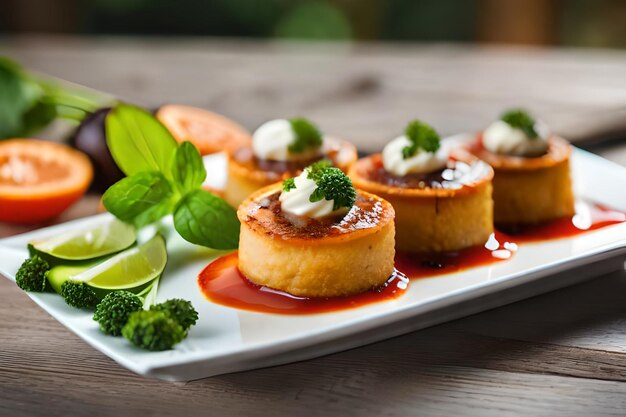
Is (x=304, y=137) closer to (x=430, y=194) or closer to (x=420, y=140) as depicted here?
(x=420, y=140)

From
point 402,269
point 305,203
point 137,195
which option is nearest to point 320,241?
point 305,203

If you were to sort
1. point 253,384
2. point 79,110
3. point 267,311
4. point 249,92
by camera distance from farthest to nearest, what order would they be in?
point 249,92 → point 79,110 → point 267,311 → point 253,384

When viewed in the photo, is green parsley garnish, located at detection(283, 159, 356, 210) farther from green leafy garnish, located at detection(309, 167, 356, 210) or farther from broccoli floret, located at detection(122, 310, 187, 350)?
broccoli floret, located at detection(122, 310, 187, 350)

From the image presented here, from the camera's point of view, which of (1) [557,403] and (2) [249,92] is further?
(2) [249,92]

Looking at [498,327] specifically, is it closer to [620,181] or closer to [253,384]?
[253,384]

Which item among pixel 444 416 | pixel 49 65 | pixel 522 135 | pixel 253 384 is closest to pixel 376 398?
pixel 444 416

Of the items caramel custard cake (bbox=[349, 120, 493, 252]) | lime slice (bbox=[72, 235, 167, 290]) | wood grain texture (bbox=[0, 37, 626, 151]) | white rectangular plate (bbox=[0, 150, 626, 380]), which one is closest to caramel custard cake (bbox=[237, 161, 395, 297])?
white rectangular plate (bbox=[0, 150, 626, 380])
